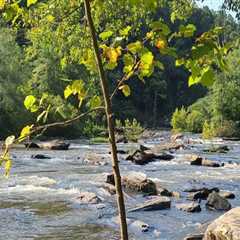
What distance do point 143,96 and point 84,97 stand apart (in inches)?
3490

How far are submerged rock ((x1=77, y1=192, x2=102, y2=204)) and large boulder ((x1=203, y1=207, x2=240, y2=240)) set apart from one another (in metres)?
6.68

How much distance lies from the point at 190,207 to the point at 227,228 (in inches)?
246

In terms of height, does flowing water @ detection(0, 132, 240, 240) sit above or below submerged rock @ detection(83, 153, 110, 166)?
above

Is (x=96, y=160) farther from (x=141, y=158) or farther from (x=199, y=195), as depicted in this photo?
(x=199, y=195)

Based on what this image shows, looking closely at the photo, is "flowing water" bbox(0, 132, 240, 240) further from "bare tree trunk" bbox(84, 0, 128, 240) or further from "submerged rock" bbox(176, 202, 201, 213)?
"bare tree trunk" bbox(84, 0, 128, 240)

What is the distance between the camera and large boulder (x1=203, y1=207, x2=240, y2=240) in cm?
773

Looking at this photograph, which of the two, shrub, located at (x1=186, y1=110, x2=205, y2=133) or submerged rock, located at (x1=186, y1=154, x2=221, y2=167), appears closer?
submerged rock, located at (x1=186, y1=154, x2=221, y2=167)

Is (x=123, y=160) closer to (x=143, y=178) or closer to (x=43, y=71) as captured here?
(x=143, y=178)

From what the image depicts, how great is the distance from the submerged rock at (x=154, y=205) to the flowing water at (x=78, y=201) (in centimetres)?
A: 32

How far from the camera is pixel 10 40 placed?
4847 centimetres

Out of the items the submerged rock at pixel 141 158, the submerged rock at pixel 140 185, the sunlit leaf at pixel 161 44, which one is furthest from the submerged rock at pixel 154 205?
the sunlit leaf at pixel 161 44

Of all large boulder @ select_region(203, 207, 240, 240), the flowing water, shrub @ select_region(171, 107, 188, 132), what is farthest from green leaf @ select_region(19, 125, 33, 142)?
shrub @ select_region(171, 107, 188, 132)

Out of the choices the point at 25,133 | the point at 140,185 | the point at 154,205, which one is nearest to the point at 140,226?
the point at 154,205

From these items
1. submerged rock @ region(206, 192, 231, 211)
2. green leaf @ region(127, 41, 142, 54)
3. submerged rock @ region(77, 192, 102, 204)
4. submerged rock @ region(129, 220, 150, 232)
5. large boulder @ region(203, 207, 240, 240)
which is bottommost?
submerged rock @ region(77, 192, 102, 204)
